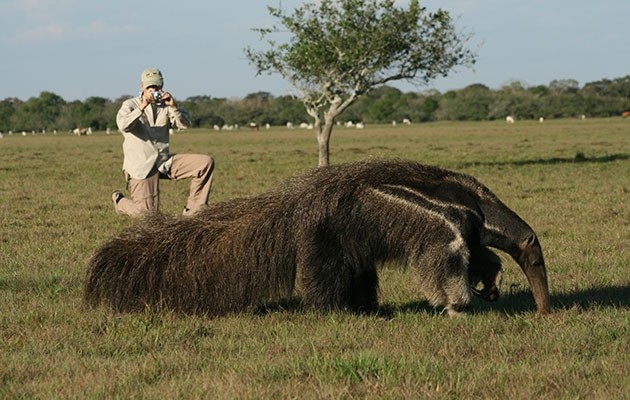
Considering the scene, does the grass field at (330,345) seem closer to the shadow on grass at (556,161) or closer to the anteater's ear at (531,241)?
the anteater's ear at (531,241)

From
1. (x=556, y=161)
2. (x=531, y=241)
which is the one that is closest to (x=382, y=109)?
(x=556, y=161)

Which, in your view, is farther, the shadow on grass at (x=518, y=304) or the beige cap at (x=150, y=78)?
the beige cap at (x=150, y=78)

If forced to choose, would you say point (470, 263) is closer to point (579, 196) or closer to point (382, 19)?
point (579, 196)

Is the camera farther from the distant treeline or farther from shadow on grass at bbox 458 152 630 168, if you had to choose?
the distant treeline

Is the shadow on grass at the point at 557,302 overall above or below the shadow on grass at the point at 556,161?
above

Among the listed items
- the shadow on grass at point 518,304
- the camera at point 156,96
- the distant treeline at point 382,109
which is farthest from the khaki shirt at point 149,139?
the distant treeline at point 382,109

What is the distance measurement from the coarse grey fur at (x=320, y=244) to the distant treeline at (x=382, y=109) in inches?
4888

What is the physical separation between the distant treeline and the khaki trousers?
121 meters

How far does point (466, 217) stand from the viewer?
6.54 meters

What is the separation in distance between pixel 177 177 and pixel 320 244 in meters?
3.48

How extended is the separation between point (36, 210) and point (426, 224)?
464 inches

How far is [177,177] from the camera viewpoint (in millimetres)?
9680

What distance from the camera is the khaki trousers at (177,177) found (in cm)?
946

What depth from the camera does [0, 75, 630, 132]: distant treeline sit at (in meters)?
130
